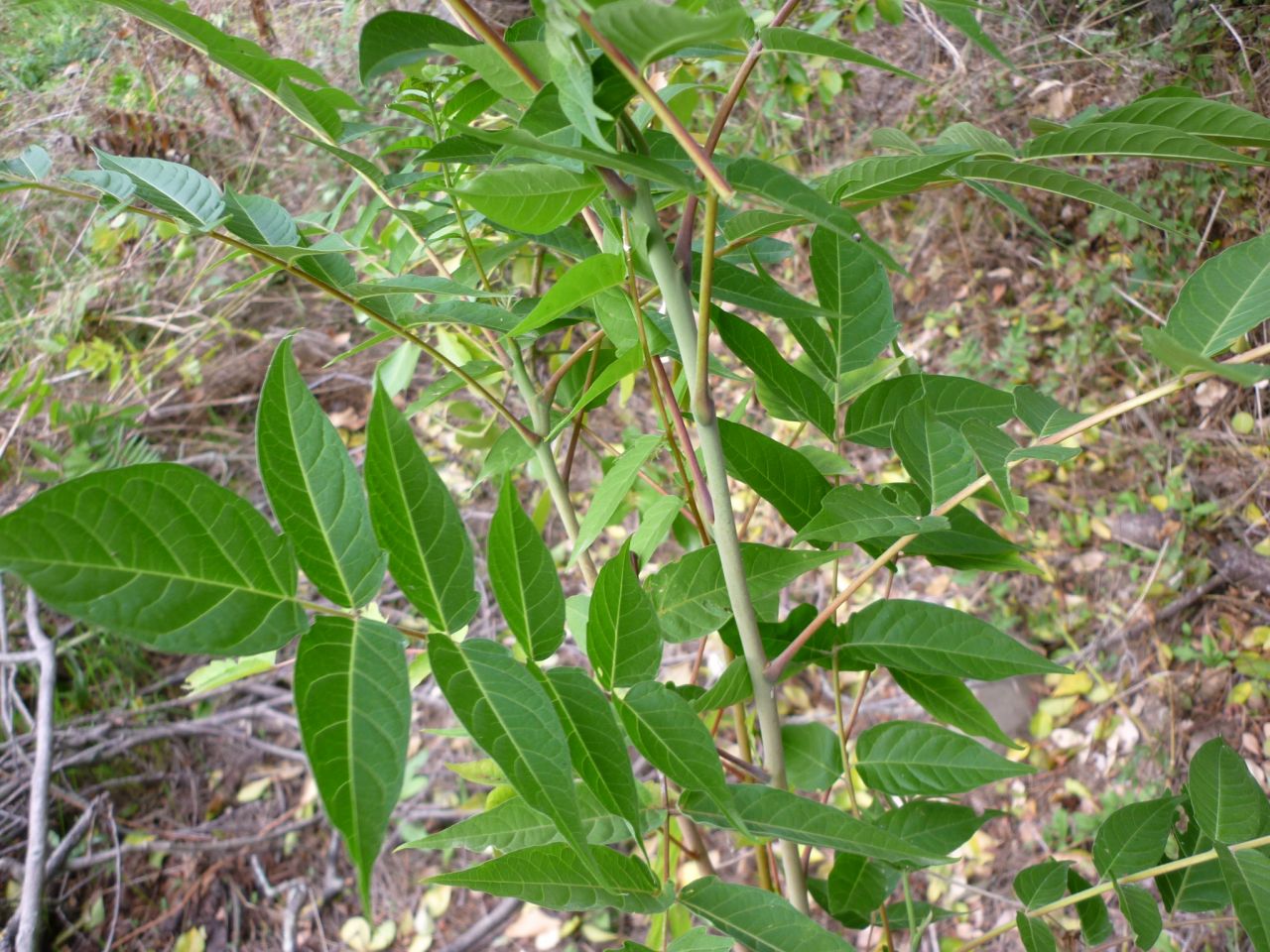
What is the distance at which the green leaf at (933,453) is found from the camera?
0.44m

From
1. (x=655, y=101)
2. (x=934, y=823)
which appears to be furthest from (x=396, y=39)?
(x=934, y=823)

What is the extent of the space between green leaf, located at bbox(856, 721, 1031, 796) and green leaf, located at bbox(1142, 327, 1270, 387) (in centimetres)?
26

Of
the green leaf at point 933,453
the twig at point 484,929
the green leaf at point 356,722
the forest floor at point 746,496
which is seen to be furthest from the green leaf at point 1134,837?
the twig at point 484,929

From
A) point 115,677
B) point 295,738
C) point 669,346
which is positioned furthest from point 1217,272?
point 115,677

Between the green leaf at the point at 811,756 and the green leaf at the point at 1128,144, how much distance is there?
1.11 ft

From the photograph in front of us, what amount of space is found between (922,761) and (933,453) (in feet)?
0.64

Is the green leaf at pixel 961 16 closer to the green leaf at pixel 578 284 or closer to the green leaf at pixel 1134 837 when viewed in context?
the green leaf at pixel 578 284

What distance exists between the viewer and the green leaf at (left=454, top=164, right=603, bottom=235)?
31 centimetres

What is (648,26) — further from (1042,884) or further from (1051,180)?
(1042,884)

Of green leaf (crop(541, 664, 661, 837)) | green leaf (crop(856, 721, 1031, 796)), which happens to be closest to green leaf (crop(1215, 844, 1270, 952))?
green leaf (crop(856, 721, 1031, 796))

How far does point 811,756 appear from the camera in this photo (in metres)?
0.53

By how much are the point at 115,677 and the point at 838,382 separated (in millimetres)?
2101

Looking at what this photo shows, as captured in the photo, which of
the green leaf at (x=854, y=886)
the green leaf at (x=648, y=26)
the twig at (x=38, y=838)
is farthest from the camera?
the twig at (x=38, y=838)

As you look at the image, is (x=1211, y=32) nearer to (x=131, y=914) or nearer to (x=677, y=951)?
(x=677, y=951)
